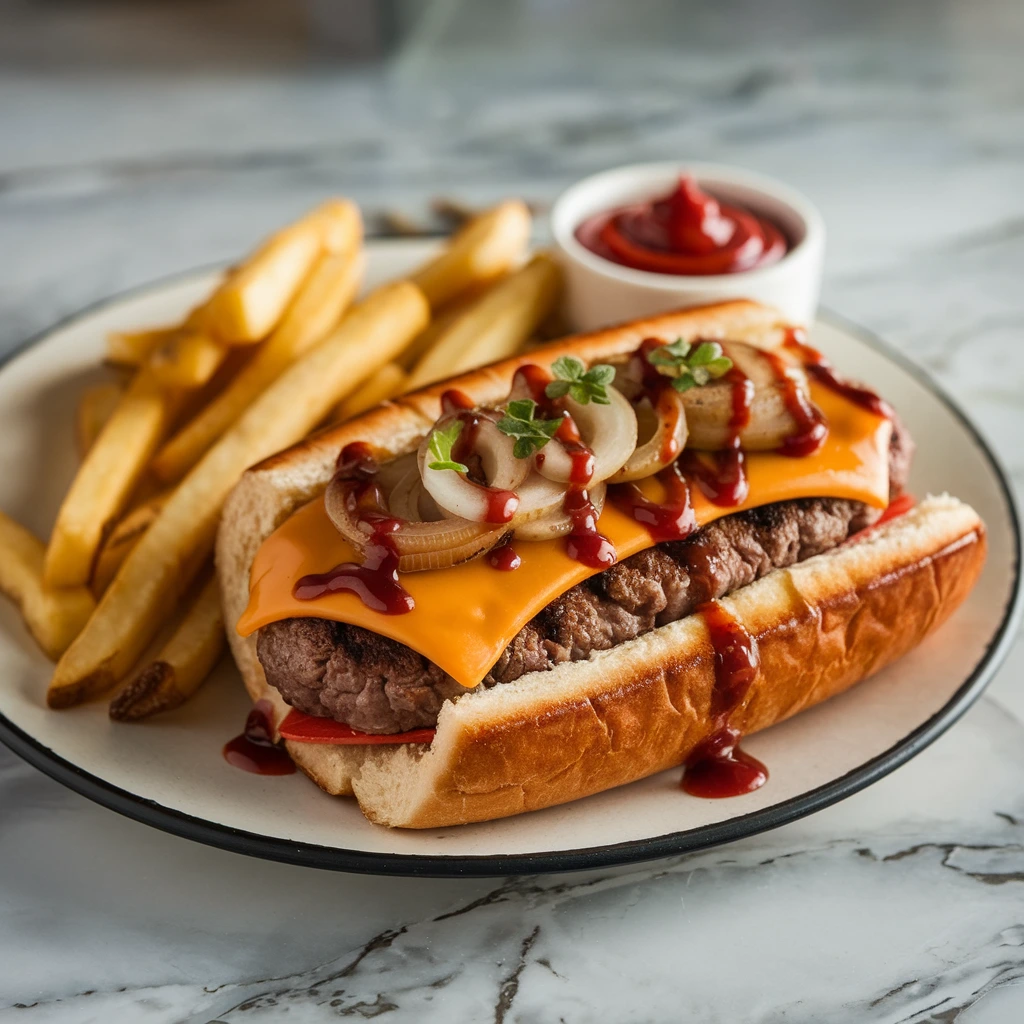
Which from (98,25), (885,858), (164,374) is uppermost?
(98,25)

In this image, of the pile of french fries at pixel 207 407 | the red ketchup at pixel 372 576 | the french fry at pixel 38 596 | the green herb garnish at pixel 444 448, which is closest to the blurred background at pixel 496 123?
the pile of french fries at pixel 207 407

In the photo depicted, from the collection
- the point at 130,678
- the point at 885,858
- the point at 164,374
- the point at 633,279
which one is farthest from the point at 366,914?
the point at 633,279

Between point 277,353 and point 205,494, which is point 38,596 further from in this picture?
point 277,353

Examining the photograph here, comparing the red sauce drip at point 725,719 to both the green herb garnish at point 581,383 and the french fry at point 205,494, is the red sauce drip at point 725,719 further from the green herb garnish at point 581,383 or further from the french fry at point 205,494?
the french fry at point 205,494

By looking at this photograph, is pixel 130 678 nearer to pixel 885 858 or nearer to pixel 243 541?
pixel 243 541

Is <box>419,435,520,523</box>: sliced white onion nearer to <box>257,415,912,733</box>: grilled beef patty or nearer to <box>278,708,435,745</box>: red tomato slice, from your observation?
<box>257,415,912,733</box>: grilled beef patty
